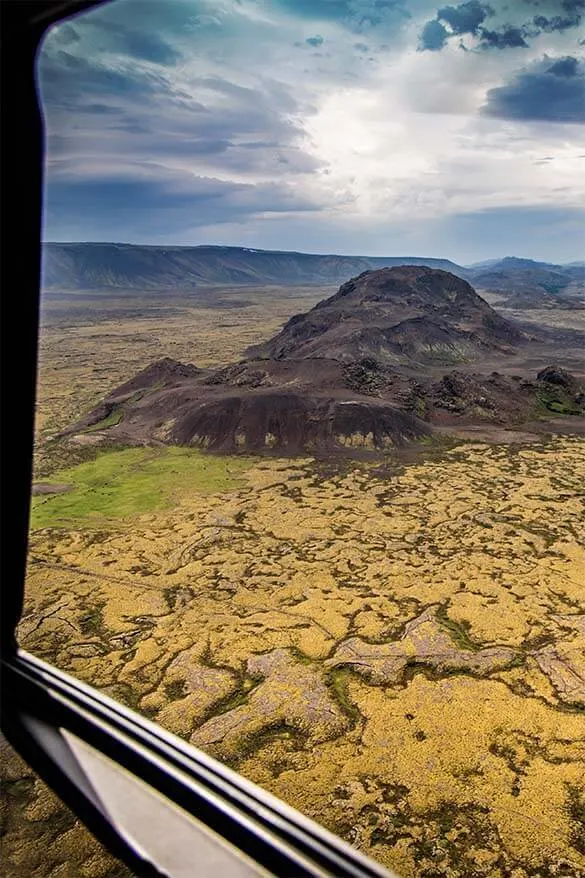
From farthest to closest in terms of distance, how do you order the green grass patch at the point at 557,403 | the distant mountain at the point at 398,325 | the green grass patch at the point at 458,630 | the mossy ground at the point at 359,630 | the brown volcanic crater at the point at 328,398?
1. the distant mountain at the point at 398,325
2. the green grass patch at the point at 557,403
3. the brown volcanic crater at the point at 328,398
4. the green grass patch at the point at 458,630
5. the mossy ground at the point at 359,630

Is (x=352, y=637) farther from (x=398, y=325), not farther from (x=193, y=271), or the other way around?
(x=193, y=271)

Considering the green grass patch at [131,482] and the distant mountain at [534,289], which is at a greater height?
the distant mountain at [534,289]

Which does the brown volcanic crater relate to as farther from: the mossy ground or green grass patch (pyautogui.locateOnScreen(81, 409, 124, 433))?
the mossy ground

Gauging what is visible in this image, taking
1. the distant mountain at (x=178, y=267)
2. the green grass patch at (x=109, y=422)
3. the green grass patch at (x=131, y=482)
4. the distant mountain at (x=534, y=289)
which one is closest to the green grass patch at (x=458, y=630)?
the green grass patch at (x=131, y=482)

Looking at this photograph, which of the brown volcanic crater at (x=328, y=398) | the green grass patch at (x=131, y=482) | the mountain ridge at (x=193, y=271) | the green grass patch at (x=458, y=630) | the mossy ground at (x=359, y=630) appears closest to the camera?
the mossy ground at (x=359, y=630)

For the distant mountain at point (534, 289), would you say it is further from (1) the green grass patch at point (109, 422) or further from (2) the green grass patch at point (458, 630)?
(2) the green grass patch at point (458, 630)

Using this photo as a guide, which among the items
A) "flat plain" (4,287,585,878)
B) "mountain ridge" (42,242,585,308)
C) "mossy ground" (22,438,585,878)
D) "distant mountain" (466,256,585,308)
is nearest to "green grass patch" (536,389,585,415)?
"flat plain" (4,287,585,878)

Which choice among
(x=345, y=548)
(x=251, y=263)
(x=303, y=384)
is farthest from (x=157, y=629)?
(x=251, y=263)
